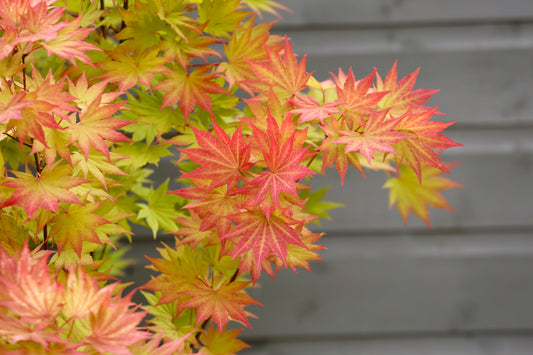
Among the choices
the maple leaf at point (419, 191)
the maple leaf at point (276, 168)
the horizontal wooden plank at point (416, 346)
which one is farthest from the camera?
the horizontal wooden plank at point (416, 346)

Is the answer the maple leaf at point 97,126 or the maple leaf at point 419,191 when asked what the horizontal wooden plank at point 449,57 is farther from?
the maple leaf at point 97,126

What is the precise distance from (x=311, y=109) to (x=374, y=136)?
0.10m

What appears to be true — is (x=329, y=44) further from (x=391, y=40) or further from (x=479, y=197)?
(x=479, y=197)

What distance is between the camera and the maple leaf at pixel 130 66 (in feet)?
2.40

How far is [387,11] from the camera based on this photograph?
136 centimetres

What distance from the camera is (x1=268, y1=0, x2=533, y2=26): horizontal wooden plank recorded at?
1.35m

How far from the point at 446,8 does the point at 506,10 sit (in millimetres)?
199

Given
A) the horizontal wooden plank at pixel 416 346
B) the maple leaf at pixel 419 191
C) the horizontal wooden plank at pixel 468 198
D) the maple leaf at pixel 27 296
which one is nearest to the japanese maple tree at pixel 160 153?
the maple leaf at pixel 27 296

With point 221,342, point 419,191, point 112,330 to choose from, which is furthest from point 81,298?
point 419,191

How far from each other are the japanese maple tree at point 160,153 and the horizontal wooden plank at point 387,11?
2.00 ft

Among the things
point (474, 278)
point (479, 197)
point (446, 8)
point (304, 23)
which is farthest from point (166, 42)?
point (474, 278)

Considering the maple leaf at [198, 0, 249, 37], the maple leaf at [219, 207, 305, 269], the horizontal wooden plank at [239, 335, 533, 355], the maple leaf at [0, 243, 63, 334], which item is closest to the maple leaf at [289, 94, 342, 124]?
the maple leaf at [219, 207, 305, 269]

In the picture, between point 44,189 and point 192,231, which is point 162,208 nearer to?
point 192,231

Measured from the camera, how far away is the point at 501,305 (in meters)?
1.45
